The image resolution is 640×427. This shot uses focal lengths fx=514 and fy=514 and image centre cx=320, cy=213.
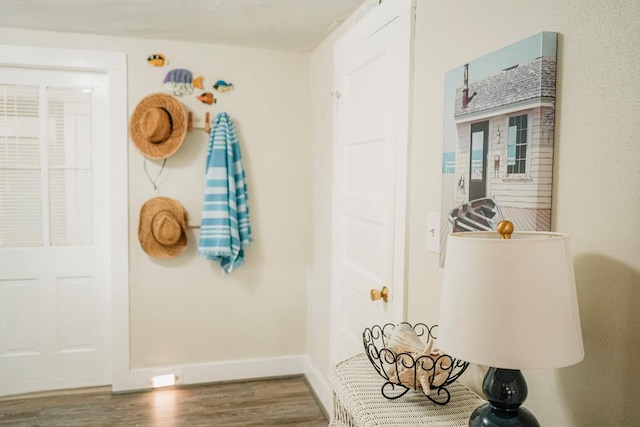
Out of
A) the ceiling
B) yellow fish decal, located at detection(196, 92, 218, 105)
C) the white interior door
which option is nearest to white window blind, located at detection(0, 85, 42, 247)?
the ceiling

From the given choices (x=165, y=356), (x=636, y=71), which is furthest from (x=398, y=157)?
(x=165, y=356)

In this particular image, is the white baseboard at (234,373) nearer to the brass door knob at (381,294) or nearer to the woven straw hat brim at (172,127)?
the brass door knob at (381,294)

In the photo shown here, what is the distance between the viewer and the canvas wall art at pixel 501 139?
116cm

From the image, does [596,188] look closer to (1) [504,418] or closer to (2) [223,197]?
(1) [504,418]

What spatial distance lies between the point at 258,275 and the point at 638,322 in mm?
2661

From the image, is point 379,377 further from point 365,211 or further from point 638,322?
point 365,211

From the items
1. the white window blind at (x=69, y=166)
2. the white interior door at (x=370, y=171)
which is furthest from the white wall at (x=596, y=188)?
the white window blind at (x=69, y=166)

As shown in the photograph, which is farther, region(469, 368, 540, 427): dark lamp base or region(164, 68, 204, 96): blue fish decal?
region(164, 68, 204, 96): blue fish decal

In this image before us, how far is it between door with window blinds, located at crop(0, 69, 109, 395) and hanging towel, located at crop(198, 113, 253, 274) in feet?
2.19

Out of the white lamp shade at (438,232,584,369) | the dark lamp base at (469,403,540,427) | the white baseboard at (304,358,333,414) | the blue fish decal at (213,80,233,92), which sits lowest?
the white baseboard at (304,358,333,414)

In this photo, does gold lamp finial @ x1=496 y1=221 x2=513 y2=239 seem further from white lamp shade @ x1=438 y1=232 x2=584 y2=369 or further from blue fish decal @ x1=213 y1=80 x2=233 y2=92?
blue fish decal @ x1=213 y1=80 x2=233 y2=92

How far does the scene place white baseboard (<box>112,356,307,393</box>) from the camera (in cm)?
320

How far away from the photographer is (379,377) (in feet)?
4.58

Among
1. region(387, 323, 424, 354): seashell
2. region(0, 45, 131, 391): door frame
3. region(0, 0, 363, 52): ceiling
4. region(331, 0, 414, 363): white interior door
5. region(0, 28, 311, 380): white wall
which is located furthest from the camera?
region(0, 28, 311, 380): white wall
